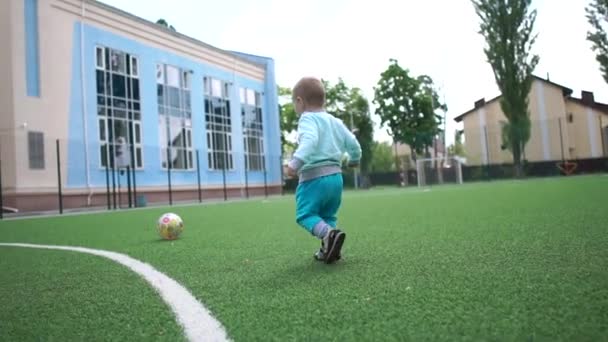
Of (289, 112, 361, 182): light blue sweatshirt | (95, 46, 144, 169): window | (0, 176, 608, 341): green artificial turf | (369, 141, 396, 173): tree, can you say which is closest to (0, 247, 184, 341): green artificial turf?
(0, 176, 608, 341): green artificial turf

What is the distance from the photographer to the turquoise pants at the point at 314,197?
11.3 ft

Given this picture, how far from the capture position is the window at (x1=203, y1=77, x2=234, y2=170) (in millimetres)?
28859

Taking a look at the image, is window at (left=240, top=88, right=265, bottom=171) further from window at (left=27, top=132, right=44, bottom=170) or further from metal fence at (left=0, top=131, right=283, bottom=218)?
window at (left=27, top=132, right=44, bottom=170)

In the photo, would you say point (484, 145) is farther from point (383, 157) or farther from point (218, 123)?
point (383, 157)

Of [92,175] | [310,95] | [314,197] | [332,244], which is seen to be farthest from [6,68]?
[332,244]

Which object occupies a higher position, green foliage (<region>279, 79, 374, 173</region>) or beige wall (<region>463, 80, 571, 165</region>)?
green foliage (<region>279, 79, 374, 173</region>)

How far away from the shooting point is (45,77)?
19.5 m

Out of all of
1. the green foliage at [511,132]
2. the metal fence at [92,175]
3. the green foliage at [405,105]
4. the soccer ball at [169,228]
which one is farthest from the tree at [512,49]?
the soccer ball at [169,228]

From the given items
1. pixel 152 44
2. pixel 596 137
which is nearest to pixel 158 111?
pixel 152 44

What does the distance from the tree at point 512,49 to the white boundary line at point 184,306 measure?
33133 mm

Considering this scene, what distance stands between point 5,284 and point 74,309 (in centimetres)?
123

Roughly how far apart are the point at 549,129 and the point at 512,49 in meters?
5.87

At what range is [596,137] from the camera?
38312 millimetres

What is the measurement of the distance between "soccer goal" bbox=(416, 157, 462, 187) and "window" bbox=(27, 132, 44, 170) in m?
24.5
